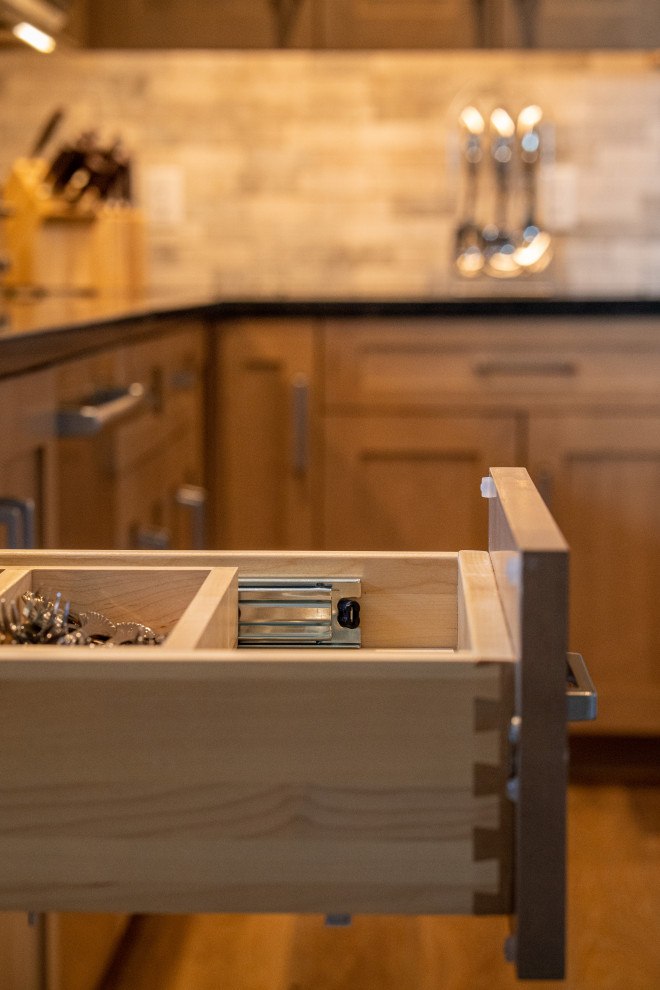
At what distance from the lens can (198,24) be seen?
2.87 meters

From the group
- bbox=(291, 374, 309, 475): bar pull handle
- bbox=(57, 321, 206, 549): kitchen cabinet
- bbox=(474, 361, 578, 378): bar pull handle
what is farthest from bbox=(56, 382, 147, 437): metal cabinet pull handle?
bbox=(474, 361, 578, 378): bar pull handle

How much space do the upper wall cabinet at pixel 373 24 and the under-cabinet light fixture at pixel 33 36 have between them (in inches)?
8.0

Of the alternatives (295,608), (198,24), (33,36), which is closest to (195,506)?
(33,36)

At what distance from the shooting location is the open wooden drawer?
1.69ft

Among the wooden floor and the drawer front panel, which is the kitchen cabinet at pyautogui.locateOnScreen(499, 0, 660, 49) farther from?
the drawer front panel

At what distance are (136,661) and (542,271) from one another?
2.81 meters

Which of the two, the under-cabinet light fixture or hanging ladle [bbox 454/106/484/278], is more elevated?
the under-cabinet light fixture

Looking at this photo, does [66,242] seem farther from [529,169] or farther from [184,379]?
[529,169]

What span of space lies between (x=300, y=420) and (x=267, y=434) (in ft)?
0.30

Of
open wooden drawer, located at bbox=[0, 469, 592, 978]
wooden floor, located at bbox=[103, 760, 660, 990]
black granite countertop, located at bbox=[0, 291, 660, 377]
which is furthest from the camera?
wooden floor, located at bbox=[103, 760, 660, 990]

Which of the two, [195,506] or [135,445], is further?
[195,506]

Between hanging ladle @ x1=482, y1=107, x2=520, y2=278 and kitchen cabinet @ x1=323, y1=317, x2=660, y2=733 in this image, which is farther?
Result: hanging ladle @ x1=482, y1=107, x2=520, y2=278

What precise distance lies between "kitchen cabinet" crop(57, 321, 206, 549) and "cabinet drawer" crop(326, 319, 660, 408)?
13.2 inches

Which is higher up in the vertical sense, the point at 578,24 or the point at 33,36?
the point at 578,24
